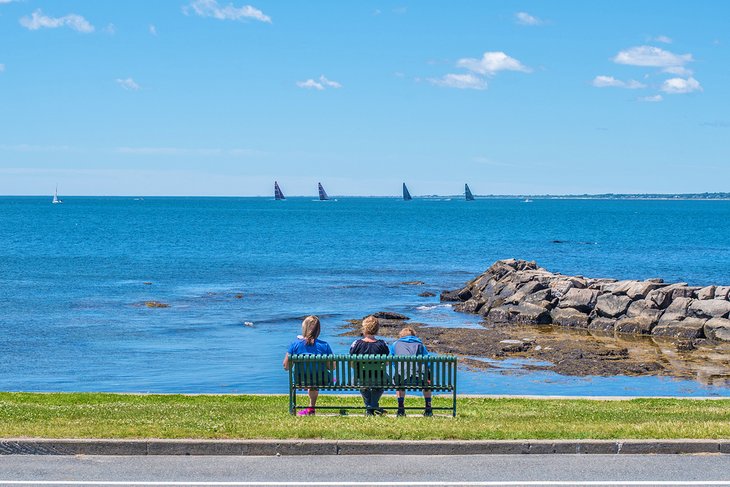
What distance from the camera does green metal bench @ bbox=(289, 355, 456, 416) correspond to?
13.7 m

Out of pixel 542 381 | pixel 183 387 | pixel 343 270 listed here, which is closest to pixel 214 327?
pixel 183 387

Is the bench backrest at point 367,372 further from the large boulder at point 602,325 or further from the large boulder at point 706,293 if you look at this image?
the large boulder at point 706,293

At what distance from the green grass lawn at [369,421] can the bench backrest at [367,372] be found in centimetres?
45

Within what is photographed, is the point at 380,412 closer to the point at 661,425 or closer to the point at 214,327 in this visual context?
the point at 661,425

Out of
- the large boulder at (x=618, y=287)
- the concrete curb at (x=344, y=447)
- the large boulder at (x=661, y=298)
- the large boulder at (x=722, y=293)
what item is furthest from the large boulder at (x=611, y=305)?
the concrete curb at (x=344, y=447)

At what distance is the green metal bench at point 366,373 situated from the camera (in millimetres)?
13672

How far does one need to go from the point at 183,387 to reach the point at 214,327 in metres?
11.6

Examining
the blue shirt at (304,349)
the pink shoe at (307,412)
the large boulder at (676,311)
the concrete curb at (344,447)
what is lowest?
the large boulder at (676,311)

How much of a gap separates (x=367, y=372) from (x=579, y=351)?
51.8 feet

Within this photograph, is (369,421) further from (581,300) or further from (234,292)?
(234,292)

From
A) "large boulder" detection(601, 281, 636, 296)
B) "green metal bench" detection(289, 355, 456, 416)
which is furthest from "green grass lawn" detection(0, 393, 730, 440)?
"large boulder" detection(601, 281, 636, 296)

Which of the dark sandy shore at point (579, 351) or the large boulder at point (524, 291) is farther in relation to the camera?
the large boulder at point (524, 291)

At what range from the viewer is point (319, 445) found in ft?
36.1

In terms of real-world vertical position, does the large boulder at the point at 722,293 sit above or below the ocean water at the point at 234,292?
above
